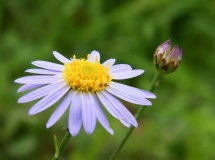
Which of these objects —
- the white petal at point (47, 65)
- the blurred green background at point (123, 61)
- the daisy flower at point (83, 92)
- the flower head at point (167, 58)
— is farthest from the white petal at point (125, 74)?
the blurred green background at point (123, 61)

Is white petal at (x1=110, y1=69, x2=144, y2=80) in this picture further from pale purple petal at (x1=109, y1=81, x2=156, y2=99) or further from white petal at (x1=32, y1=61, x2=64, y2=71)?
white petal at (x1=32, y1=61, x2=64, y2=71)

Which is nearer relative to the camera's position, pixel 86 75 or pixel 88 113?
pixel 88 113

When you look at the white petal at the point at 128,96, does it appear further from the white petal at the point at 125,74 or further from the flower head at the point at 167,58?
the flower head at the point at 167,58

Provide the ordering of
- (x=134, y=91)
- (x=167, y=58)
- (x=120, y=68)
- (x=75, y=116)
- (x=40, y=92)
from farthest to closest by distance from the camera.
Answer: (x=120, y=68), (x=167, y=58), (x=134, y=91), (x=40, y=92), (x=75, y=116)

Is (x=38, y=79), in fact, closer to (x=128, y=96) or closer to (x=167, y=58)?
(x=128, y=96)

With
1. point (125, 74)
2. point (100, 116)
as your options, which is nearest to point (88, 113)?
point (100, 116)

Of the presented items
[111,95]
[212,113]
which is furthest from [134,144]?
[111,95]

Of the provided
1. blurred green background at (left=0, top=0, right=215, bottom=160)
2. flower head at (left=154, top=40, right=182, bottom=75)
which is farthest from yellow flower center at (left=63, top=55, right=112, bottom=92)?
blurred green background at (left=0, top=0, right=215, bottom=160)
